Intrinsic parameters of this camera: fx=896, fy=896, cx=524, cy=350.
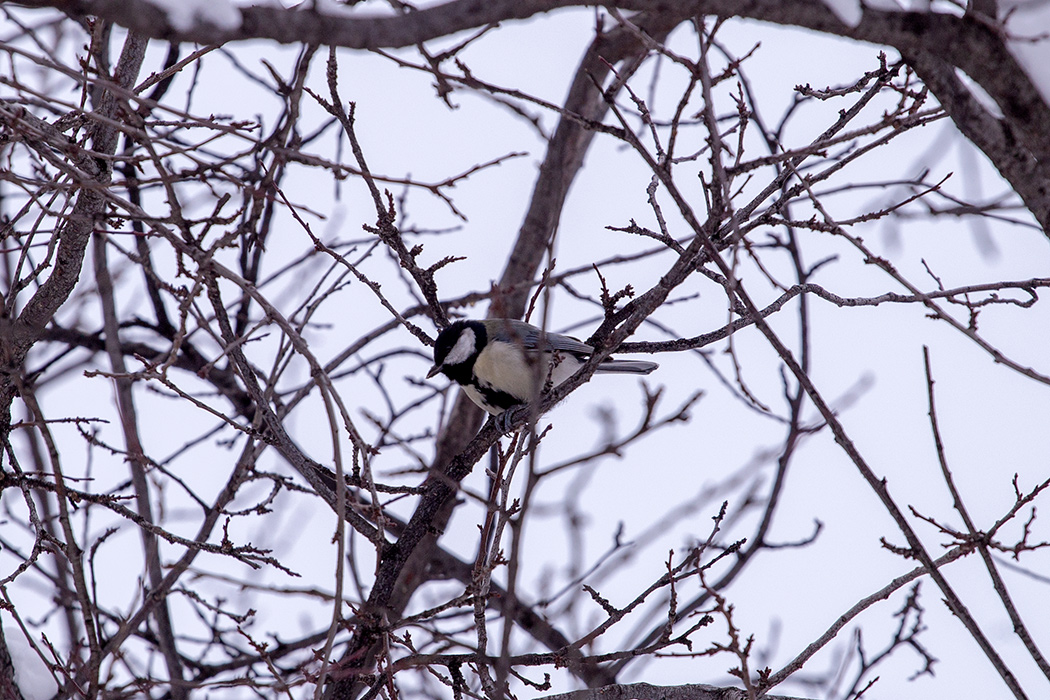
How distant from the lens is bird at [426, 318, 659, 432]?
4766mm

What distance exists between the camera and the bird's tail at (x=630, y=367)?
4.95 m

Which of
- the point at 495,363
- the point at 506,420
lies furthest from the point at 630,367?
the point at 506,420

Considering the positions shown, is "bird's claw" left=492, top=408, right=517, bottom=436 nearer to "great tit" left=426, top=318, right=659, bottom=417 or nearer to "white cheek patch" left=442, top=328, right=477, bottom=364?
"great tit" left=426, top=318, right=659, bottom=417

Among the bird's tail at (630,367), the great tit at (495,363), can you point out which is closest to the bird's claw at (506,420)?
the great tit at (495,363)

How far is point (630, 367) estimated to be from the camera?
198 inches

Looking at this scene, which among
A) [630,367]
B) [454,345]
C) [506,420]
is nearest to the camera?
[506,420]

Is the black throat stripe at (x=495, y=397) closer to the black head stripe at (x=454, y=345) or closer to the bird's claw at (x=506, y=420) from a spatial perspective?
the black head stripe at (x=454, y=345)

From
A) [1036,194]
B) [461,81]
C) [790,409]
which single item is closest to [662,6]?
[461,81]

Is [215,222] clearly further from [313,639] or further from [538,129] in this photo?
[313,639]

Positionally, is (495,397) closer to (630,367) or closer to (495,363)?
(495,363)

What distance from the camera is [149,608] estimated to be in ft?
11.8

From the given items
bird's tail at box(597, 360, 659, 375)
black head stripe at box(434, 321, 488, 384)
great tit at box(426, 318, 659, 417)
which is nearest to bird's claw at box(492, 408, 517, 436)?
great tit at box(426, 318, 659, 417)

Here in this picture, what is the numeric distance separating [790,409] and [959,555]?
2382 millimetres

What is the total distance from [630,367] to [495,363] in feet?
2.57
